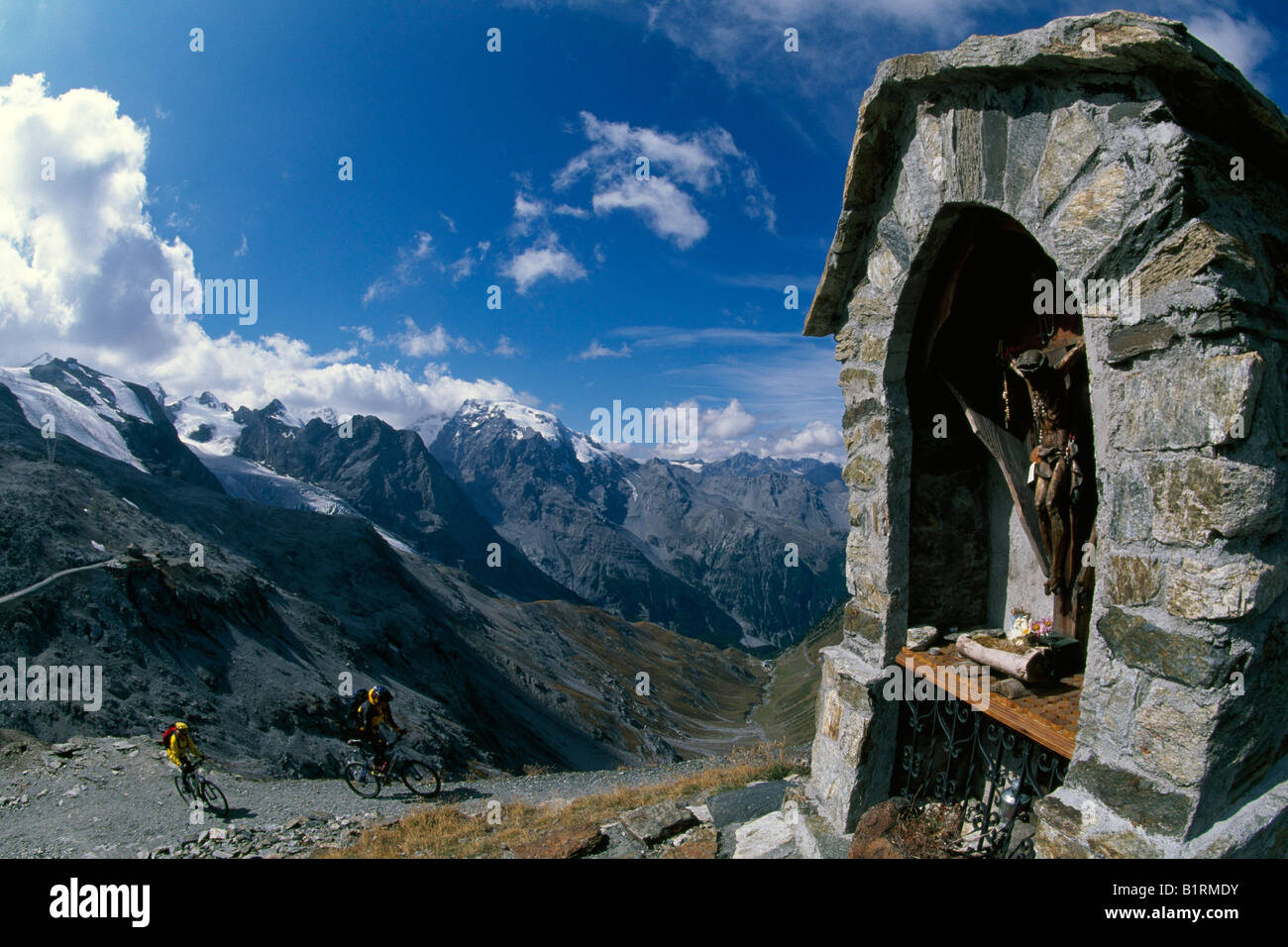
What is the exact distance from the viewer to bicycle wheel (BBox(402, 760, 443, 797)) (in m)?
17.7

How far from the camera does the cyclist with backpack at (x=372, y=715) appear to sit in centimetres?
1598

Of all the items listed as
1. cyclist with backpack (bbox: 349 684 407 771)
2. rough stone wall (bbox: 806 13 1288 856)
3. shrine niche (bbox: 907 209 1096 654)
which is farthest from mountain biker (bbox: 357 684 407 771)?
rough stone wall (bbox: 806 13 1288 856)

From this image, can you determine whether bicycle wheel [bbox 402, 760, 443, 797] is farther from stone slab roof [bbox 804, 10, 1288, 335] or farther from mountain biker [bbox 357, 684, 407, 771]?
stone slab roof [bbox 804, 10, 1288, 335]

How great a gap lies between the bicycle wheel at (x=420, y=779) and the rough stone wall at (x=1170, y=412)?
17.7 m

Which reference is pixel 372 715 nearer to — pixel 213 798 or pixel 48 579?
pixel 213 798

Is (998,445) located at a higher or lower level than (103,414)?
lower

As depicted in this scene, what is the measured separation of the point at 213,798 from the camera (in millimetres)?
16156

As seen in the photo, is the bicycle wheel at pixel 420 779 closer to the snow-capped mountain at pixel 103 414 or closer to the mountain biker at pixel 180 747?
the mountain biker at pixel 180 747

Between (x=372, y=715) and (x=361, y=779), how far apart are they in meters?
3.02

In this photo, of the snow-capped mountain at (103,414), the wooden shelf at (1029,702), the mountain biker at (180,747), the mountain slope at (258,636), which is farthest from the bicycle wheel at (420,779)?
the snow-capped mountain at (103,414)

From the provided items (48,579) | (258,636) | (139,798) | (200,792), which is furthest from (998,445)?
(258,636)

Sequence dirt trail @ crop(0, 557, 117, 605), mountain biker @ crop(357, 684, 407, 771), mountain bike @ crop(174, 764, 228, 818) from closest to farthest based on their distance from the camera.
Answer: mountain bike @ crop(174, 764, 228, 818)
mountain biker @ crop(357, 684, 407, 771)
dirt trail @ crop(0, 557, 117, 605)
